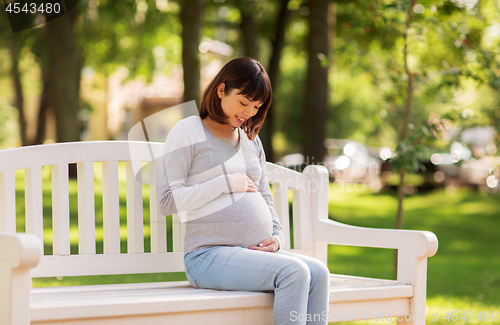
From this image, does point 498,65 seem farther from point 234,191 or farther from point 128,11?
point 128,11

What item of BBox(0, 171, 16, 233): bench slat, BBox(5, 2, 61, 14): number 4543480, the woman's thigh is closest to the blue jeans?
the woman's thigh

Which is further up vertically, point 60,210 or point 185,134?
point 185,134

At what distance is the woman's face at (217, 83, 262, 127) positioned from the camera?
2693 mm

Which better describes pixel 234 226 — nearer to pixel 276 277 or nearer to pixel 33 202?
pixel 276 277

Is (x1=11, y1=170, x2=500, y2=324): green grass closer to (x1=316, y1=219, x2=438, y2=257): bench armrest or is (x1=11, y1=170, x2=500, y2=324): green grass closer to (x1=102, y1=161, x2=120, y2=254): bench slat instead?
(x1=316, y1=219, x2=438, y2=257): bench armrest

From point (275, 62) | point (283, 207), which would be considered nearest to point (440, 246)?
point (275, 62)

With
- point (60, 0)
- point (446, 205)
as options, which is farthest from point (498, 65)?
point (446, 205)

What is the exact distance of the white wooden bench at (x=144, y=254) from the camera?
7.39ft

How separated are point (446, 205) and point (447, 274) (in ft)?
26.5

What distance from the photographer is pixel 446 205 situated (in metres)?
14.5

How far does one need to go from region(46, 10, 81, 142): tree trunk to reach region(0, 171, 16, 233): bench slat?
7131 millimetres

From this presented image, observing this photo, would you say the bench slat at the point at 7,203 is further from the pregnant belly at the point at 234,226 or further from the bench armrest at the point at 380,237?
the bench armrest at the point at 380,237

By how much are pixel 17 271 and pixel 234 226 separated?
982 millimetres

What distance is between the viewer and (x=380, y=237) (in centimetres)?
297
